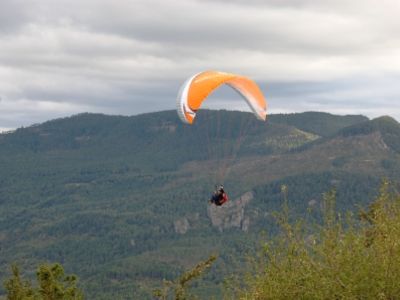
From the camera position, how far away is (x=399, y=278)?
21.7 metres

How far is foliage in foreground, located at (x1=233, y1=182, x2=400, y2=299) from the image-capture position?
21922mm

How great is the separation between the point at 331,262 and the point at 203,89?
73.5 ft

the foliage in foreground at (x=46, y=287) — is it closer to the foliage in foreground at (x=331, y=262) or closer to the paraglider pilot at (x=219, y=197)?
the paraglider pilot at (x=219, y=197)

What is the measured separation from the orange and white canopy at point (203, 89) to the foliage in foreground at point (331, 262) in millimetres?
19130

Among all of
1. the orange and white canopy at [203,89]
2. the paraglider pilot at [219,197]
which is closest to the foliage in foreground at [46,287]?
the paraglider pilot at [219,197]

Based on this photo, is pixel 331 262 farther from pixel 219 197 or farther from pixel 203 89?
pixel 203 89

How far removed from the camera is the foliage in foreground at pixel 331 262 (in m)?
21.9

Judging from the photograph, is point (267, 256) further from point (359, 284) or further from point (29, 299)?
point (29, 299)

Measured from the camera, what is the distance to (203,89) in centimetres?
4350

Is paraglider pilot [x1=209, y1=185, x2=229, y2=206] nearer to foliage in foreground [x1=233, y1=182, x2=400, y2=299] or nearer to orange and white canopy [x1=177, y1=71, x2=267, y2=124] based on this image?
orange and white canopy [x1=177, y1=71, x2=267, y2=124]

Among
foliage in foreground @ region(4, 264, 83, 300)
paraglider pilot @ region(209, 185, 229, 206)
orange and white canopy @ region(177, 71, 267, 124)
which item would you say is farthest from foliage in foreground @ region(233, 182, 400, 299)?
foliage in foreground @ region(4, 264, 83, 300)

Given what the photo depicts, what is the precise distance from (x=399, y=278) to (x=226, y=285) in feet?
22.7

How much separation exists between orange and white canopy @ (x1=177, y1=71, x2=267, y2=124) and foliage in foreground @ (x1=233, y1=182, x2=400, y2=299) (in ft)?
62.8

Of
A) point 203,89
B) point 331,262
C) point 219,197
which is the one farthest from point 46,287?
point 331,262
